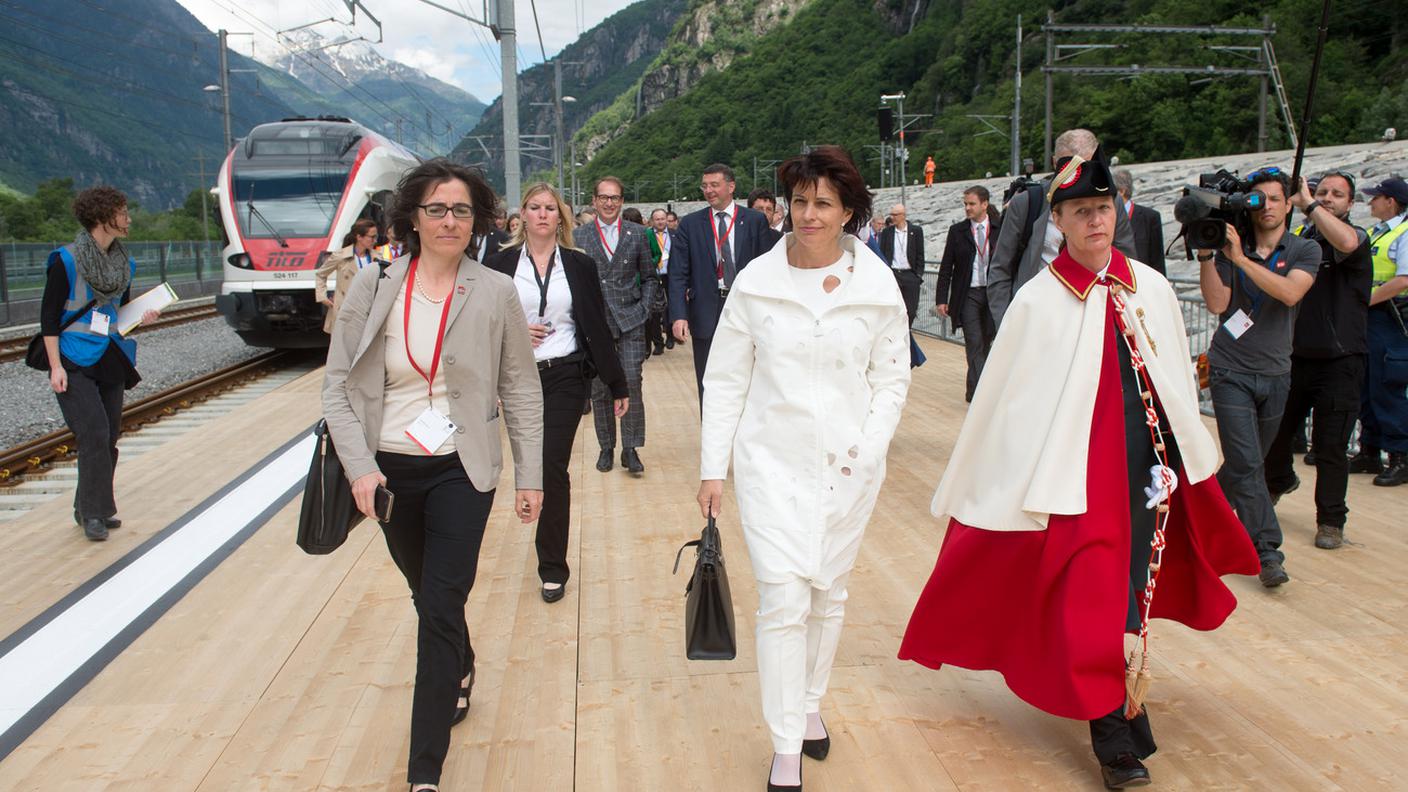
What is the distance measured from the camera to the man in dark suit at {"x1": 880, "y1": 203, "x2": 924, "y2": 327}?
11688 millimetres

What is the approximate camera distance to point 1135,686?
3.26 meters

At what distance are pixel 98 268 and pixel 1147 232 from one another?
5.32 meters

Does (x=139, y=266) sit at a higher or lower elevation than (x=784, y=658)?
higher

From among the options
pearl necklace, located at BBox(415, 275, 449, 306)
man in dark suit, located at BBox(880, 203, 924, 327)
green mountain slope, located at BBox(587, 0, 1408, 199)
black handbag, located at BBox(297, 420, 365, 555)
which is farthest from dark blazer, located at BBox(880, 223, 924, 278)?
green mountain slope, located at BBox(587, 0, 1408, 199)

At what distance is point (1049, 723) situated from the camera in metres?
3.81

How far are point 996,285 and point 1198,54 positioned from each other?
165 ft

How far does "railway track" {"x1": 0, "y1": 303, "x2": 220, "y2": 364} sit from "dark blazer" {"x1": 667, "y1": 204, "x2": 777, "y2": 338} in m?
8.79

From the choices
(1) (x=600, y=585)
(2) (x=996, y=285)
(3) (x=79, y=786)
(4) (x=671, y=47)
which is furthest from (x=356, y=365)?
(4) (x=671, y=47)

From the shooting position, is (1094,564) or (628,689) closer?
(1094,564)

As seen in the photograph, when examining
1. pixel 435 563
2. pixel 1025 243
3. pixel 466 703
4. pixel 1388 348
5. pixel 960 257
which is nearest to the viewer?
pixel 435 563

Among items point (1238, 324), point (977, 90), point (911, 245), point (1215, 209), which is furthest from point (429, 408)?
point (977, 90)

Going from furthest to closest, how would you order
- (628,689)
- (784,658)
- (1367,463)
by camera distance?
(1367,463)
(628,689)
(784,658)

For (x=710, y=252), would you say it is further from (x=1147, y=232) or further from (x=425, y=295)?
(x=425, y=295)

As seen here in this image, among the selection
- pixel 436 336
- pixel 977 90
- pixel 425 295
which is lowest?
pixel 436 336
